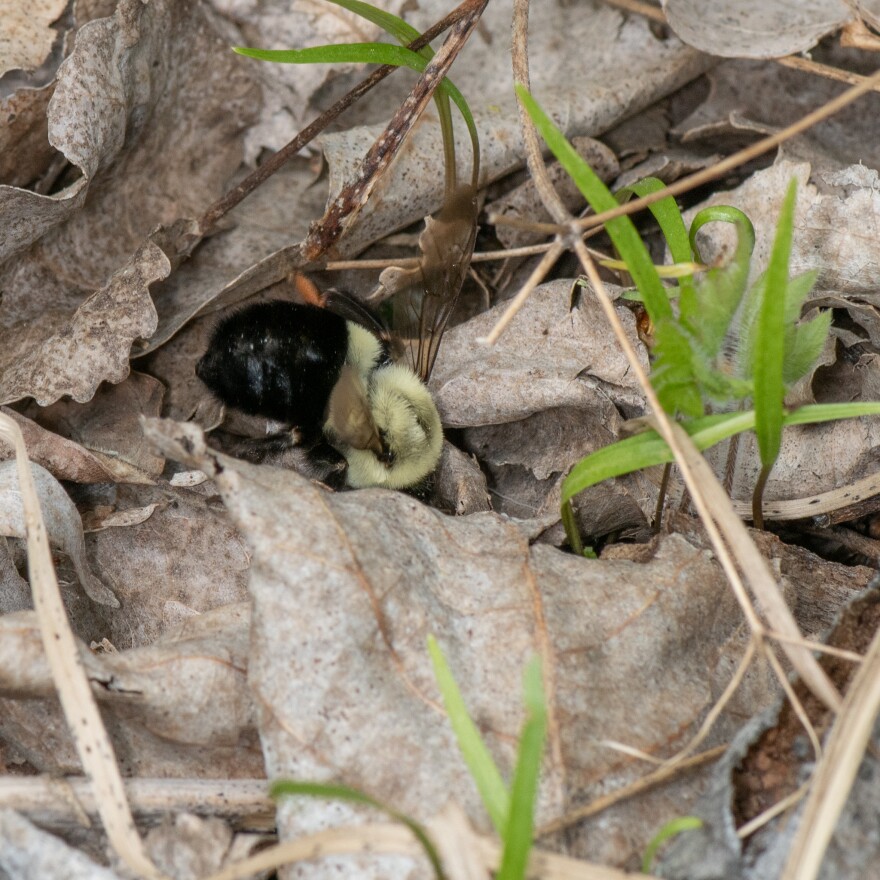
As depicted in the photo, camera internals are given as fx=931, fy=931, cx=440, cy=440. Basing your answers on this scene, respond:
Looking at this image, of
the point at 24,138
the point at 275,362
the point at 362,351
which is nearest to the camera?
the point at 275,362

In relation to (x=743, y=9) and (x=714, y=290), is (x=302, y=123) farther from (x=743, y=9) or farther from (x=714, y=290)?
(x=714, y=290)

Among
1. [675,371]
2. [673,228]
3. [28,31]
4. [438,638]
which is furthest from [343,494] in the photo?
[28,31]

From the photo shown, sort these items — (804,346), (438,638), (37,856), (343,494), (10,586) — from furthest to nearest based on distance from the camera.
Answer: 1. (10,586)
2. (343,494)
3. (804,346)
4. (438,638)
5. (37,856)

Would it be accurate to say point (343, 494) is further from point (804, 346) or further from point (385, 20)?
point (385, 20)

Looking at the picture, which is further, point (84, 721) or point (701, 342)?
point (701, 342)

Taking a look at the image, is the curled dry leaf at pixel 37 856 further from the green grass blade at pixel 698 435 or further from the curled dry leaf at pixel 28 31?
the curled dry leaf at pixel 28 31

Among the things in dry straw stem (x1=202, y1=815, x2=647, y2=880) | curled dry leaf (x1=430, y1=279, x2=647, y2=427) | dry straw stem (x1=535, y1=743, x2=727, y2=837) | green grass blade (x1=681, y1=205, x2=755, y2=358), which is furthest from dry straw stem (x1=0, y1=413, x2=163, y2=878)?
green grass blade (x1=681, y1=205, x2=755, y2=358)

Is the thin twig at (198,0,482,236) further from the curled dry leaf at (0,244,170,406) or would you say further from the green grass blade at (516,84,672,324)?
the green grass blade at (516,84,672,324)

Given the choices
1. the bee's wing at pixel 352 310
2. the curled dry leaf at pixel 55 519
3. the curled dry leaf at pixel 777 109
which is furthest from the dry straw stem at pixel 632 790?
the curled dry leaf at pixel 777 109
